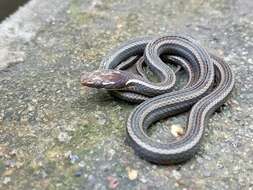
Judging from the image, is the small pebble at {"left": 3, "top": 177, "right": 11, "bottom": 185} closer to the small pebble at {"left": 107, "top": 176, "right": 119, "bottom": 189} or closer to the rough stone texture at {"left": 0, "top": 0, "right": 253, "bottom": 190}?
the rough stone texture at {"left": 0, "top": 0, "right": 253, "bottom": 190}

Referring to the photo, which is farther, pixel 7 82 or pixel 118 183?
pixel 7 82

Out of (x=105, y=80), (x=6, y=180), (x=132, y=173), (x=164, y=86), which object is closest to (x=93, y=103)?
(x=105, y=80)

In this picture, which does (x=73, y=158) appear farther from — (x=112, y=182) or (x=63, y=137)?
(x=112, y=182)

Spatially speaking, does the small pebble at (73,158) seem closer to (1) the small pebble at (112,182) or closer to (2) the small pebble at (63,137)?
(2) the small pebble at (63,137)

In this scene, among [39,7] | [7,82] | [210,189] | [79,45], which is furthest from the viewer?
[39,7]

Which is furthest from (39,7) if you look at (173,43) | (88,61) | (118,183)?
(118,183)

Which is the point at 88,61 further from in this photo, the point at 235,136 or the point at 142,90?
the point at 235,136

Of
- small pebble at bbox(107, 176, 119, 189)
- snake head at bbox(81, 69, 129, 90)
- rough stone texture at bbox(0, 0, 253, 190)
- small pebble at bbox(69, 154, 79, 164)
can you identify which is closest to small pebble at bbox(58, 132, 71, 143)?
rough stone texture at bbox(0, 0, 253, 190)
